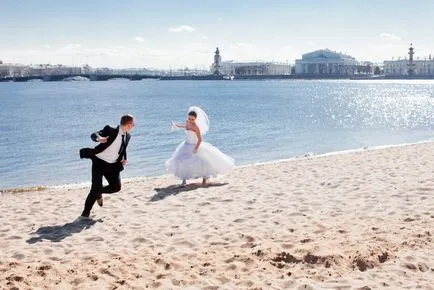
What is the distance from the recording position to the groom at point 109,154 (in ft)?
28.7

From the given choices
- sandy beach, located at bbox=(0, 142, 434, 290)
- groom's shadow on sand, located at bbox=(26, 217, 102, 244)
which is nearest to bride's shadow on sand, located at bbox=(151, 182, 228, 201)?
sandy beach, located at bbox=(0, 142, 434, 290)

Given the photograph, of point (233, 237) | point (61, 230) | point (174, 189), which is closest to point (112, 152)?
point (61, 230)

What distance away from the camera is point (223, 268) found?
6.43 m

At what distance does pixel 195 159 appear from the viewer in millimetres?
12070

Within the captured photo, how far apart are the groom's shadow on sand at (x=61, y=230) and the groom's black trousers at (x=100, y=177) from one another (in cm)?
22

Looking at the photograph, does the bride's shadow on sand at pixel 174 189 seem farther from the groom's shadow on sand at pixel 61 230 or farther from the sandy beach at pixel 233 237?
the groom's shadow on sand at pixel 61 230

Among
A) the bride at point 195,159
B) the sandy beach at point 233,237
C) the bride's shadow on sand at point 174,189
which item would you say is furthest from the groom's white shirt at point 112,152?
the bride at point 195,159

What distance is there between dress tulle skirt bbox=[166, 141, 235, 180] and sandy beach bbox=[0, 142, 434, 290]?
0.35 m

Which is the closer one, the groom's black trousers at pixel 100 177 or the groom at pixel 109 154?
the groom at pixel 109 154

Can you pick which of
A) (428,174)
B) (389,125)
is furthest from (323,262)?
(389,125)

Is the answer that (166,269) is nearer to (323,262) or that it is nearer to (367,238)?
(323,262)

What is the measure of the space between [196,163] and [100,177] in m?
3.41

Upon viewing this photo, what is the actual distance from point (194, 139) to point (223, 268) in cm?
599

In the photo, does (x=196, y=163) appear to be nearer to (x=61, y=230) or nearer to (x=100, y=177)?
(x=100, y=177)
